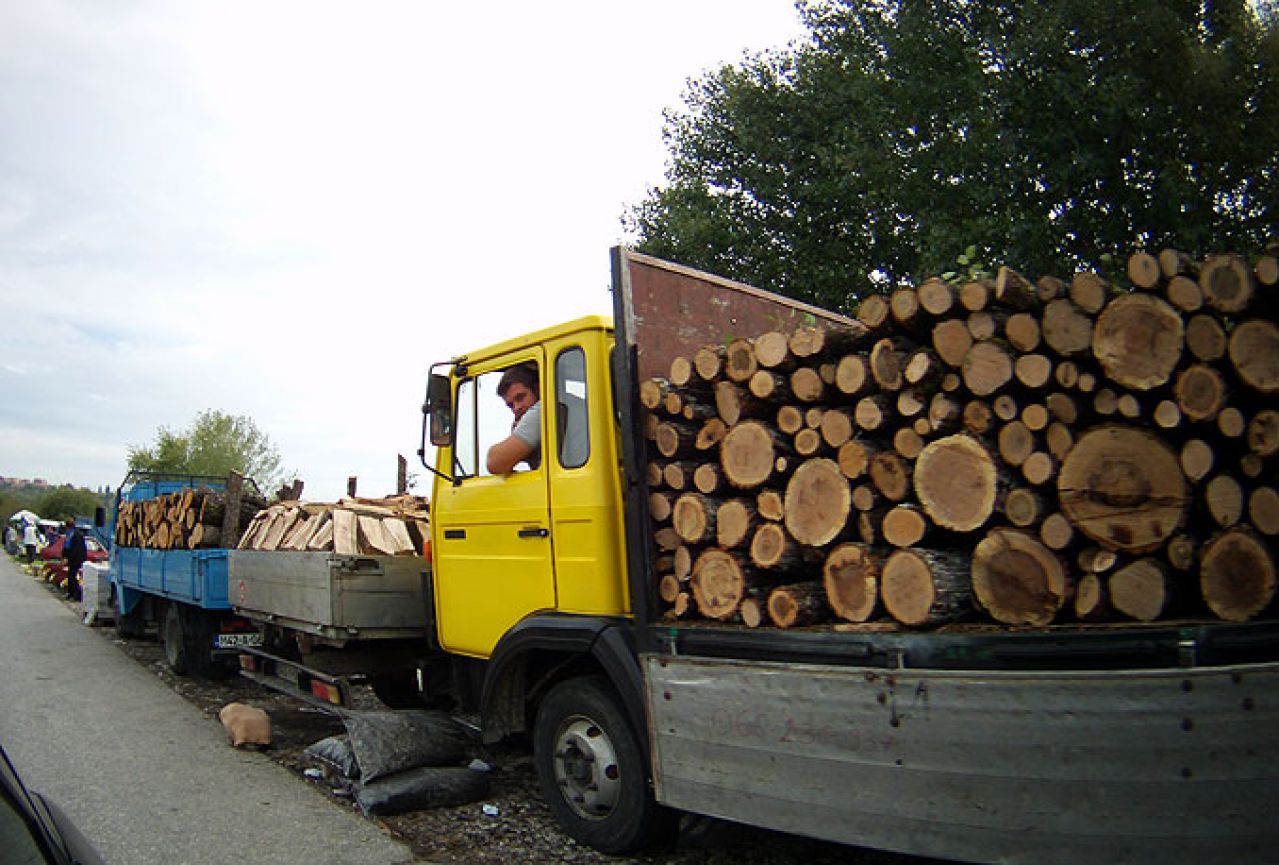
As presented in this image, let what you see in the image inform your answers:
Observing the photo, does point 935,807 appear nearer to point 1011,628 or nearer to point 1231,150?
point 1011,628

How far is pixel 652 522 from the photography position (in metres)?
4.07

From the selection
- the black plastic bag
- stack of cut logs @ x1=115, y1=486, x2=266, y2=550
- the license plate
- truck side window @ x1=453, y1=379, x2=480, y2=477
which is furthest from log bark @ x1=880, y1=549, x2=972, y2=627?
stack of cut logs @ x1=115, y1=486, x2=266, y2=550

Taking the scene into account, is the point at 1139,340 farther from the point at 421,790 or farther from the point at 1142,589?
the point at 421,790

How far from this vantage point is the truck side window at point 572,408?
14.4 ft

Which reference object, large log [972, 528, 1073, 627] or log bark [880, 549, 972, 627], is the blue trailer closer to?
log bark [880, 549, 972, 627]

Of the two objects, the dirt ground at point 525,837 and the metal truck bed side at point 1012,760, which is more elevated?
the metal truck bed side at point 1012,760

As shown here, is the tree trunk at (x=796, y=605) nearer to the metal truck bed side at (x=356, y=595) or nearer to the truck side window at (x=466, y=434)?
the truck side window at (x=466, y=434)

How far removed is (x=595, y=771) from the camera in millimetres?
4219

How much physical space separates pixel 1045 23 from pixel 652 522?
1143cm

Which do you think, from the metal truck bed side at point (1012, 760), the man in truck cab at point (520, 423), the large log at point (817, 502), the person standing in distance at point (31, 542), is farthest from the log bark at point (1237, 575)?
the person standing in distance at point (31, 542)

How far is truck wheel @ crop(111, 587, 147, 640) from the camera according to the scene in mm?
12383

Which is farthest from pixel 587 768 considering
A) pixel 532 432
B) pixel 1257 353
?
pixel 1257 353

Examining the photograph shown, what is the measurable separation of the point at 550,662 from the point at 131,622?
10.3 meters

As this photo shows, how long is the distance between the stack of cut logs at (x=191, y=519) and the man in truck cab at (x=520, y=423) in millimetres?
5611
